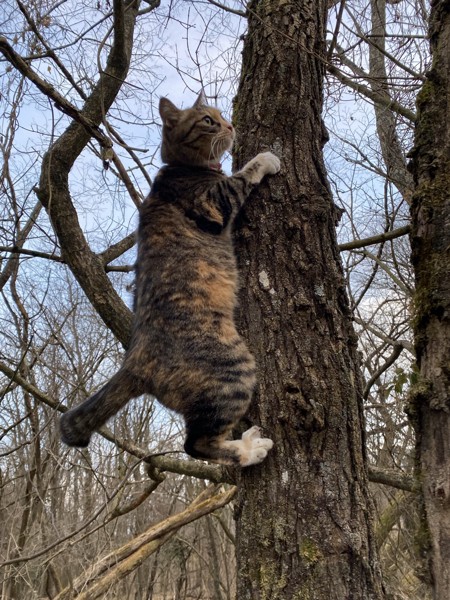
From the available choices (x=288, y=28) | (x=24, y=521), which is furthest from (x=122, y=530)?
(x=288, y=28)

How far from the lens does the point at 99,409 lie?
262 cm

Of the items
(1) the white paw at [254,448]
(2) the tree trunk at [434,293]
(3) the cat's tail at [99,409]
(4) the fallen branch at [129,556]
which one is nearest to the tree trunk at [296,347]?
(1) the white paw at [254,448]

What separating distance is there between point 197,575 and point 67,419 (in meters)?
9.23

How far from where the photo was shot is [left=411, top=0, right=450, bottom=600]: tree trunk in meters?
1.53

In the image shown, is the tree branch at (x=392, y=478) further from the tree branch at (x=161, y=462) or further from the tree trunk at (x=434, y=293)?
the tree trunk at (x=434, y=293)

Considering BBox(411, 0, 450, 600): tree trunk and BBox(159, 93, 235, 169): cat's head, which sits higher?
BBox(159, 93, 235, 169): cat's head

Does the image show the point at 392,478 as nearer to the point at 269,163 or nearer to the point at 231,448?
the point at 231,448

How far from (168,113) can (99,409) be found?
220 cm

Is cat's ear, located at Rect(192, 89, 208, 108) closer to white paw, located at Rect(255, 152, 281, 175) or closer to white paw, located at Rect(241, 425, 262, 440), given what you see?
white paw, located at Rect(255, 152, 281, 175)

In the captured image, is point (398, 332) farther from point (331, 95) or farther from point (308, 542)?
point (308, 542)

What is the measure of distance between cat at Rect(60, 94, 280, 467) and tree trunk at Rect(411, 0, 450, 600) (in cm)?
55

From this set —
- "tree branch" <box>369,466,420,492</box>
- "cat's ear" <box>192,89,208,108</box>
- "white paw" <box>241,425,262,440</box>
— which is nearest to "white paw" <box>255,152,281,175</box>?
"white paw" <box>241,425,262,440</box>

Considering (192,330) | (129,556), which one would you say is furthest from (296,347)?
(129,556)

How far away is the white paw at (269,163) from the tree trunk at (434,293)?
62 cm
